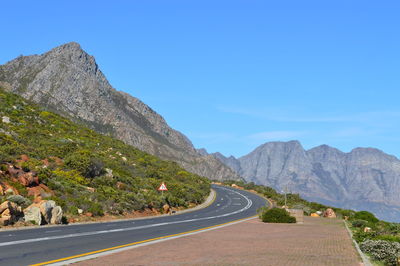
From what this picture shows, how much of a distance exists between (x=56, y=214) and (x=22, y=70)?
151682 millimetres

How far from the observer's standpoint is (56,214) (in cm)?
2500

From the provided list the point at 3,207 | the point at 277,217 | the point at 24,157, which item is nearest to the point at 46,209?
the point at 3,207

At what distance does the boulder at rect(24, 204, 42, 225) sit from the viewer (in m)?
23.7

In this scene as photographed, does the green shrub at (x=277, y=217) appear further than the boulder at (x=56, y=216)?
Yes

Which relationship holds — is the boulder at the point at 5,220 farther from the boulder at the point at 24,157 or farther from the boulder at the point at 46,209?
the boulder at the point at 24,157

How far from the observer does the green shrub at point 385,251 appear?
1334 cm

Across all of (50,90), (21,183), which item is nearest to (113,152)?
(21,183)

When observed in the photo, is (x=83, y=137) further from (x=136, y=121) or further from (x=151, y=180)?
(x=136, y=121)

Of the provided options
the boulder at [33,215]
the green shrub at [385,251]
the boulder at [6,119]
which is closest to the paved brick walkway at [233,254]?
the green shrub at [385,251]

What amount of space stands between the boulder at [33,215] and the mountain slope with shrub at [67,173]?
2032mm

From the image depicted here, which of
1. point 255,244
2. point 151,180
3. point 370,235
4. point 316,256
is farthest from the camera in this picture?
point 151,180

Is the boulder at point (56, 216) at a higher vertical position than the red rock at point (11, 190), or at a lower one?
lower

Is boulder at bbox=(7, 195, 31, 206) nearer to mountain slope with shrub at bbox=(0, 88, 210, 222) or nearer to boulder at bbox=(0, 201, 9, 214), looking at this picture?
mountain slope with shrub at bbox=(0, 88, 210, 222)

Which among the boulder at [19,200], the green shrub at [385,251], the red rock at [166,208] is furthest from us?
the red rock at [166,208]
